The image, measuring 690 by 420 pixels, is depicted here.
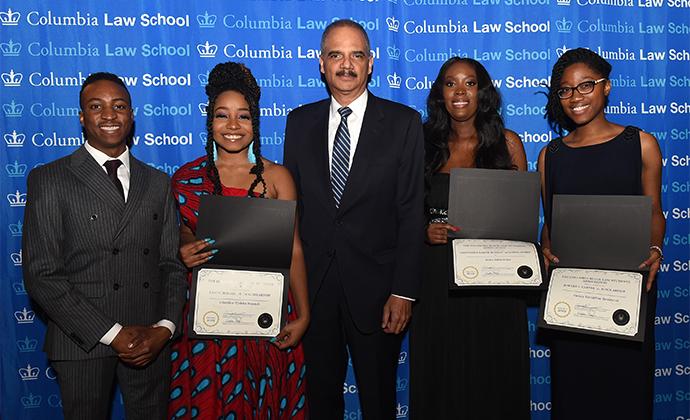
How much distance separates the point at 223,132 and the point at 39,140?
5.43 feet

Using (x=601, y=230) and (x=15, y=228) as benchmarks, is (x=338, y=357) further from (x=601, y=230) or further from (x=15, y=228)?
(x=15, y=228)

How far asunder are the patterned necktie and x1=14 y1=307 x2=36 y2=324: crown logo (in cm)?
226

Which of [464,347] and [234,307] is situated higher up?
[234,307]

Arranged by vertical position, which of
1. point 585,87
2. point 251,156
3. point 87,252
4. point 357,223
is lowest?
point 87,252

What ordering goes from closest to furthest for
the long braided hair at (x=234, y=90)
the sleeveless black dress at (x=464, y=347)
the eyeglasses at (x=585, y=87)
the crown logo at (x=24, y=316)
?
the long braided hair at (x=234, y=90)
the eyeglasses at (x=585, y=87)
the sleeveless black dress at (x=464, y=347)
the crown logo at (x=24, y=316)

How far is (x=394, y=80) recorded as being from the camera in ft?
12.0

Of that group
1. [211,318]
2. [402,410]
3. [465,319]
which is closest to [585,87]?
[465,319]

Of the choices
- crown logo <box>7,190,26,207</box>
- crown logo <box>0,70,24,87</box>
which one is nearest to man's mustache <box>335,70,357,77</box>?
crown logo <box>0,70,24,87</box>

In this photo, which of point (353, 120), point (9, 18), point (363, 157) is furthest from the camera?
point (9, 18)

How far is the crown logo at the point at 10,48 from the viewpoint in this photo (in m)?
3.38

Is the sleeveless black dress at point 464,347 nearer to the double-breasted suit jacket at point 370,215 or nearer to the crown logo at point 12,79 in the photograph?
the double-breasted suit jacket at point 370,215

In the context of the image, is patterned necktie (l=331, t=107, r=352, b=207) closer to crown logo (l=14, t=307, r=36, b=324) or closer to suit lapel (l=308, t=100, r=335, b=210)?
suit lapel (l=308, t=100, r=335, b=210)

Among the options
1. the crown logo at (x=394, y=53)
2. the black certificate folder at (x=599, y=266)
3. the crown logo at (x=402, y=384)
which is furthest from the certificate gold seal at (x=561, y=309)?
the crown logo at (x=394, y=53)

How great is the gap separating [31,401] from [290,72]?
272cm
